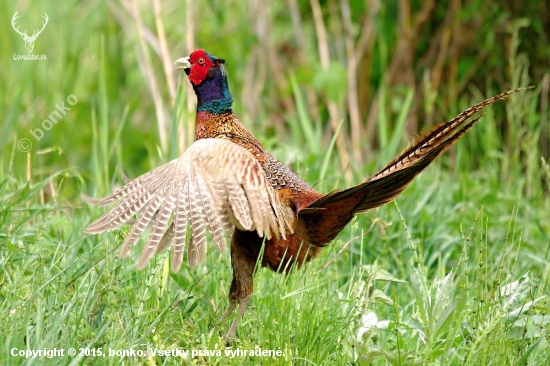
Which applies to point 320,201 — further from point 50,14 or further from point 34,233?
point 50,14

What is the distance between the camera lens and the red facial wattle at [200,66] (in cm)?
380

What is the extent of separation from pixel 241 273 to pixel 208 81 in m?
0.99

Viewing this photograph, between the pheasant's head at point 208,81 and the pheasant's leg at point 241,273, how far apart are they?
0.69 m

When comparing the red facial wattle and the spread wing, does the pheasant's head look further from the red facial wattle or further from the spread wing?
the spread wing

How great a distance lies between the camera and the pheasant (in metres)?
2.99

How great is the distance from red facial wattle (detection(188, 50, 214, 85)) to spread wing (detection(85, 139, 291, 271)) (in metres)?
0.59

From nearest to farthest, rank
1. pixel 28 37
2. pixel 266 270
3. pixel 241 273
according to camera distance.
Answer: pixel 241 273 → pixel 266 270 → pixel 28 37

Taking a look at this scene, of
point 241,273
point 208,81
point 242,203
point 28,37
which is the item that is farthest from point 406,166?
point 28,37

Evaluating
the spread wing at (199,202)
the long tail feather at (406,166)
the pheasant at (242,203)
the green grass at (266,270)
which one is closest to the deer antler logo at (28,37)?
the green grass at (266,270)

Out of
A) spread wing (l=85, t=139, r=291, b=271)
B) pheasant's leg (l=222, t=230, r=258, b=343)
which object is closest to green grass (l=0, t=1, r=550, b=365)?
pheasant's leg (l=222, t=230, r=258, b=343)

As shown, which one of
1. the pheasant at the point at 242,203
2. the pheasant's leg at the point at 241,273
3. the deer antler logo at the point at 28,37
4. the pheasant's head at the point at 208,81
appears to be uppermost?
the deer antler logo at the point at 28,37

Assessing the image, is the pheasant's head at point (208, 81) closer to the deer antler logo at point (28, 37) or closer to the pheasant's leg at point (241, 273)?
the pheasant's leg at point (241, 273)

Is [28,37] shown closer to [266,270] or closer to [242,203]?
[266,270]

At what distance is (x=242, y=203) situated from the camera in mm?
3107
